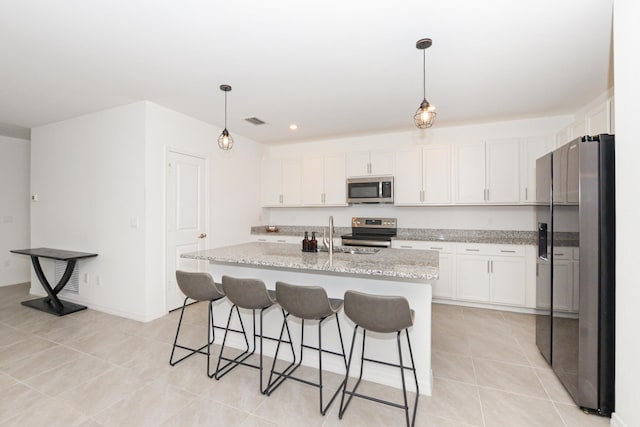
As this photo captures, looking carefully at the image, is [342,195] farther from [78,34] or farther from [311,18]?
[78,34]

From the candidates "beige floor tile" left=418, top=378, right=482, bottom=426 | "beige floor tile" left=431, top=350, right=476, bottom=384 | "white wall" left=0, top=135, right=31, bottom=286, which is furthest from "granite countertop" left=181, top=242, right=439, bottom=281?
"white wall" left=0, top=135, right=31, bottom=286

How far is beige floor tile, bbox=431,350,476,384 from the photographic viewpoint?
2396 mm

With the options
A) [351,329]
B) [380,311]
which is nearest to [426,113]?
[380,311]

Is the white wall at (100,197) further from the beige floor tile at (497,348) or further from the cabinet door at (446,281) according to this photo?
the cabinet door at (446,281)

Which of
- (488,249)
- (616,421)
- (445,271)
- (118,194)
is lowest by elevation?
(616,421)

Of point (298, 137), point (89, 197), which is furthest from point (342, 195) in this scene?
point (89, 197)

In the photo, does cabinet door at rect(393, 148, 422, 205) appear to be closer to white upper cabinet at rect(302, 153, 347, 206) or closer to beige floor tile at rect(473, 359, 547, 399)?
white upper cabinet at rect(302, 153, 347, 206)

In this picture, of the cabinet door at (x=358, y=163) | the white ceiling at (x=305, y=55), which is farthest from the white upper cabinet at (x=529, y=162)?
the cabinet door at (x=358, y=163)

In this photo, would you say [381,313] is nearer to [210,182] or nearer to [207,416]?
[207,416]

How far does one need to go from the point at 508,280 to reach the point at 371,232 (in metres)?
1.98

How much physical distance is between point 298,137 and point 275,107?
148cm

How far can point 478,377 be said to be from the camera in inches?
94.3

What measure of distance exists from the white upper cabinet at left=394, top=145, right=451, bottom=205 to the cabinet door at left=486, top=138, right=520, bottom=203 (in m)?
0.51

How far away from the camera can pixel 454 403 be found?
81.6 inches
